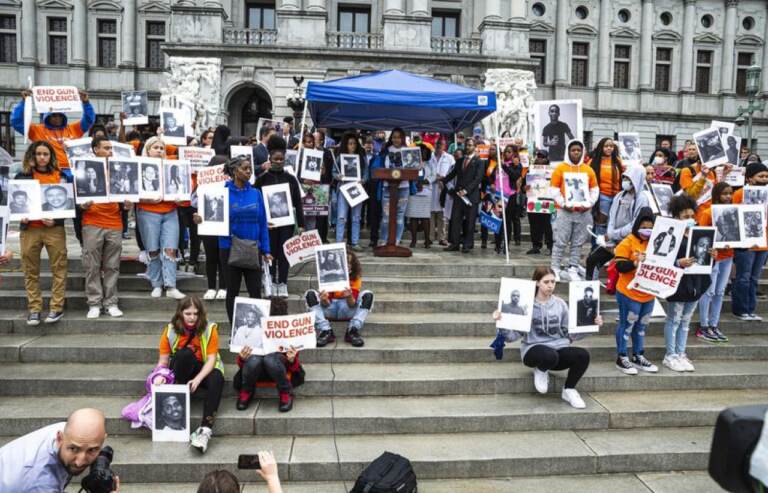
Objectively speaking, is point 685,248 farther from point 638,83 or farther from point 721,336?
point 638,83

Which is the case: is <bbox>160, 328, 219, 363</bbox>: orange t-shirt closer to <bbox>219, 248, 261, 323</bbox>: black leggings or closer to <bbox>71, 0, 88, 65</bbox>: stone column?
<bbox>219, 248, 261, 323</bbox>: black leggings

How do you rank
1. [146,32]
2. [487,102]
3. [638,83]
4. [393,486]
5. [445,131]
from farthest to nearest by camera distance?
[638,83], [146,32], [445,131], [487,102], [393,486]

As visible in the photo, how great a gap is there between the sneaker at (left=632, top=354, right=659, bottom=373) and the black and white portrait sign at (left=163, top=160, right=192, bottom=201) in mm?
5984

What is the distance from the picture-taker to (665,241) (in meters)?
6.18

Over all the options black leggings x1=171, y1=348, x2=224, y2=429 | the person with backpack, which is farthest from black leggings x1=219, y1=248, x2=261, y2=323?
the person with backpack

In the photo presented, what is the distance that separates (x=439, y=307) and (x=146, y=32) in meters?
32.7

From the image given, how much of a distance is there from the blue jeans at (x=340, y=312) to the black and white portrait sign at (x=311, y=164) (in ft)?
9.94

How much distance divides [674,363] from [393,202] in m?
4.98

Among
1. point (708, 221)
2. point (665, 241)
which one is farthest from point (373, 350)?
point (708, 221)

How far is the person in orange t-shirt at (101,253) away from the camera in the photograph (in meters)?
6.81

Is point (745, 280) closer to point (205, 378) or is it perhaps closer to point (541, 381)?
point (541, 381)

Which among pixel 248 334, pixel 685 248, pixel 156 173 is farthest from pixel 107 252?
pixel 685 248

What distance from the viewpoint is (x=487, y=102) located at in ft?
30.0

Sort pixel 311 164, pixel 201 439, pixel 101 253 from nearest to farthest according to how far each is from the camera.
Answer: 1. pixel 201 439
2. pixel 101 253
3. pixel 311 164
